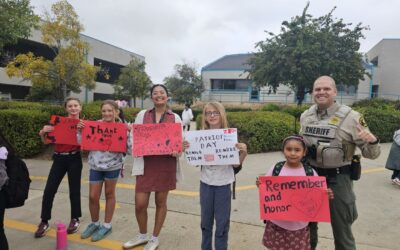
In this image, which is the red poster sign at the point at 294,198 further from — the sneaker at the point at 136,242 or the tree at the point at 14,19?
the tree at the point at 14,19

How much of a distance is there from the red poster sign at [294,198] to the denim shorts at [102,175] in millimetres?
2142

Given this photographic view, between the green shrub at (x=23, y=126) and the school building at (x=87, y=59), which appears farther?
the school building at (x=87, y=59)

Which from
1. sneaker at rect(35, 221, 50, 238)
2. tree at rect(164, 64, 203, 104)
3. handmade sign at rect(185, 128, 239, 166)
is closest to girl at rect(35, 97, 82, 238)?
sneaker at rect(35, 221, 50, 238)

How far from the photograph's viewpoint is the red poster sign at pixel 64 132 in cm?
445

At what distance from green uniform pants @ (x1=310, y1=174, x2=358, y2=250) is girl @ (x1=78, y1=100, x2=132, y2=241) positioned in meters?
2.58

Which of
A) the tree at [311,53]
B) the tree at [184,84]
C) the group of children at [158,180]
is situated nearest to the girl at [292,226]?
the group of children at [158,180]

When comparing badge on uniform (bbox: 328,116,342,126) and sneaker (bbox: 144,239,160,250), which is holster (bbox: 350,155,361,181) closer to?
badge on uniform (bbox: 328,116,342,126)

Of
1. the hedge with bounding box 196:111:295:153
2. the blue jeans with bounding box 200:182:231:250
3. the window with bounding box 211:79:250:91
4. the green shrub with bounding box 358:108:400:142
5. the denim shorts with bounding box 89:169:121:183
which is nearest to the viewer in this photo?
the blue jeans with bounding box 200:182:231:250

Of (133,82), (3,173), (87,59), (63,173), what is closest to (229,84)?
(133,82)

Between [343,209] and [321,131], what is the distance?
79 cm

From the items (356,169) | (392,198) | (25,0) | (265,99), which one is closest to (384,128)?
(392,198)

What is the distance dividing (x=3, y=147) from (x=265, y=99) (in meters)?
36.1

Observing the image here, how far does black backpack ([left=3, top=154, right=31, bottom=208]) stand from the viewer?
11.0ft

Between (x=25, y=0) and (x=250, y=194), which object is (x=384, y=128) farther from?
(x=25, y=0)
